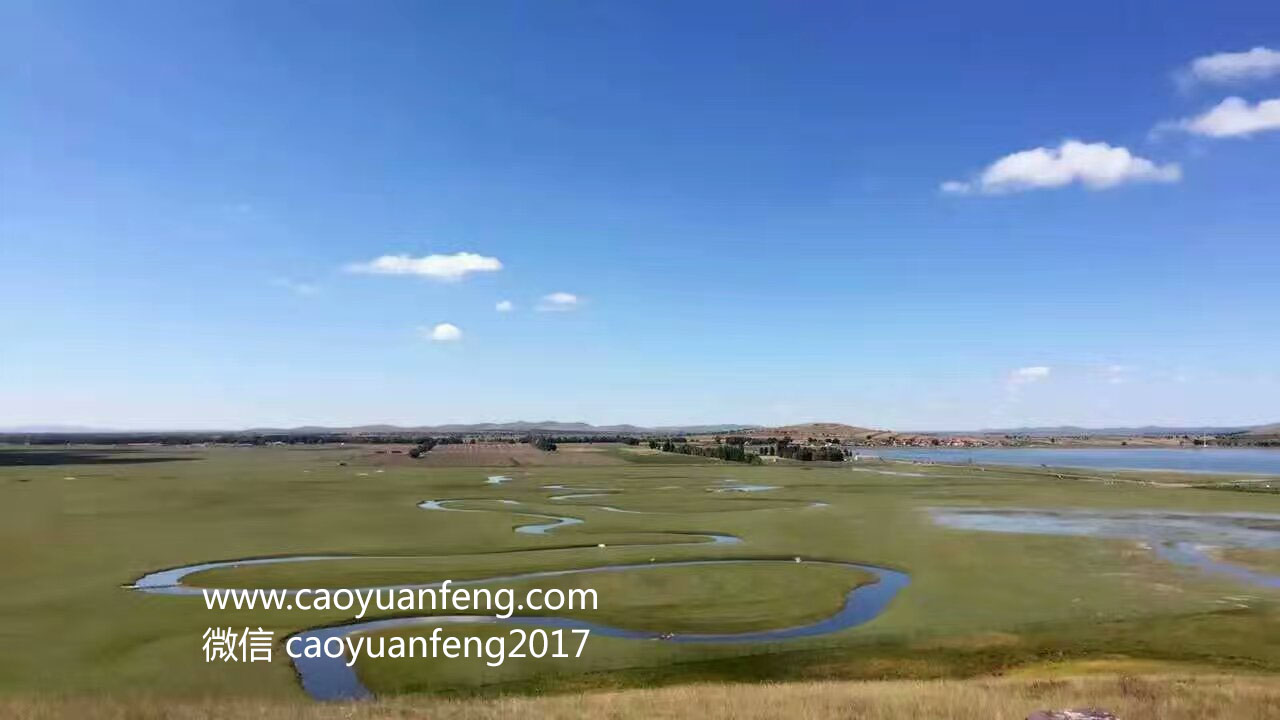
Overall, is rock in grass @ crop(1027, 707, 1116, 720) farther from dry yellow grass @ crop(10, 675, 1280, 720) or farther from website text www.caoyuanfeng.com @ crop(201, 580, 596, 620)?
website text www.caoyuanfeng.com @ crop(201, 580, 596, 620)

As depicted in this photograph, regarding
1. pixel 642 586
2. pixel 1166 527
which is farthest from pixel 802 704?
pixel 1166 527

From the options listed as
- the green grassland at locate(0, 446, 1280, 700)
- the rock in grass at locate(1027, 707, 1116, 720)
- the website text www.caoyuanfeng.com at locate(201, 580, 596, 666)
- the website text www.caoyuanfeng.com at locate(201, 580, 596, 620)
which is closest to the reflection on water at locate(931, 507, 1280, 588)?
the green grassland at locate(0, 446, 1280, 700)

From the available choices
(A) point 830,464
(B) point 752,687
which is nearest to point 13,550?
(B) point 752,687

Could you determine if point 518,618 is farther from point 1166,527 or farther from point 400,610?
point 1166,527

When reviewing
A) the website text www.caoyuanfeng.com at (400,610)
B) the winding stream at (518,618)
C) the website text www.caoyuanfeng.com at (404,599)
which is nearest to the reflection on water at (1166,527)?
the winding stream at (518,618)

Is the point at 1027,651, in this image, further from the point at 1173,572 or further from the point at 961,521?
the point at 961,521

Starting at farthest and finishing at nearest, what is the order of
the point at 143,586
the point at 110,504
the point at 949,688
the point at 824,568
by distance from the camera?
the point at 110,504 → the point at 824,568 → the point at 143,586 → the point at 949,688

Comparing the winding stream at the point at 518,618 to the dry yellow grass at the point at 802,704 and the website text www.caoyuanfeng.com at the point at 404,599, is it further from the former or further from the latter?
the dry yellow grass at the point at 802,704
